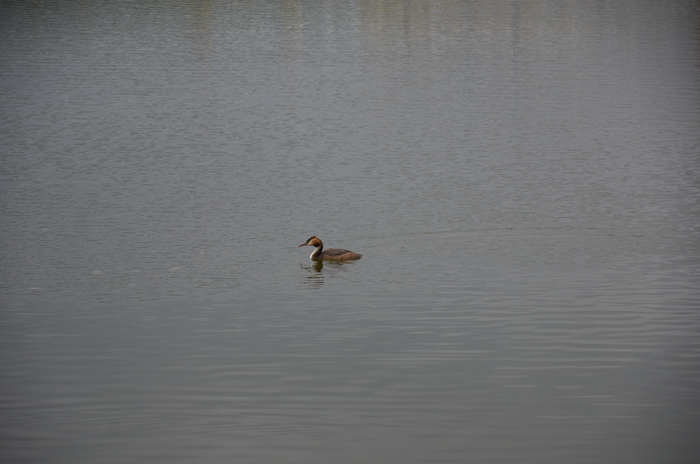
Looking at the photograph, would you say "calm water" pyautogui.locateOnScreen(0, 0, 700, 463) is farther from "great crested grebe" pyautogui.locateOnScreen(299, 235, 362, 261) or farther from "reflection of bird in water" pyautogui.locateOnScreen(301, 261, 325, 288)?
"great crested grebe" pyautogui.locateOnScreen(299, 235, 362, 261)

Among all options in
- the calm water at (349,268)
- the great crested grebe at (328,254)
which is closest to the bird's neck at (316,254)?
the great crested grebe at (328,254)

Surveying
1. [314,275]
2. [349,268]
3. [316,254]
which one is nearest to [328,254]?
[316,254]

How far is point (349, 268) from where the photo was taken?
24.2 metres

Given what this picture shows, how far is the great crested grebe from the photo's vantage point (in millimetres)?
24422

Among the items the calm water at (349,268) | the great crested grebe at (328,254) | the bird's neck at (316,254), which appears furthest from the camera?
the bird's neck at (316,254)

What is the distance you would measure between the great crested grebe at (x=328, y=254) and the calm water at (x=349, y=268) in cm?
28

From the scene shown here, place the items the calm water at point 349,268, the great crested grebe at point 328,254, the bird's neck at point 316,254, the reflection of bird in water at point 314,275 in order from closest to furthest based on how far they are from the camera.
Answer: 1. the calm water at point 349,268
2. the reflection of bird in water at point 314,275
3. the great crested grebe at point 328,254
4. the bird's neck at point 316,254

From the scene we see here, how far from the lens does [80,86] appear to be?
4959 centimetres

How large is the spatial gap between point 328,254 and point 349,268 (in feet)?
1.75

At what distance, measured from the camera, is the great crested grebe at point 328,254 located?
2442 centimetres

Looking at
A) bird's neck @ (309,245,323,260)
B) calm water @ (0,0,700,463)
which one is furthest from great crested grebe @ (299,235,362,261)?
calm water @ (0,0,700,463)

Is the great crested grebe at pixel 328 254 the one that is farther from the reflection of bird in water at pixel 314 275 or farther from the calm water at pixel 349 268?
the calm water at pixel 349 268

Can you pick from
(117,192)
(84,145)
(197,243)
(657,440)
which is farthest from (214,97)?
(657,440)

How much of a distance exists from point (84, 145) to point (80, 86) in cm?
1255
